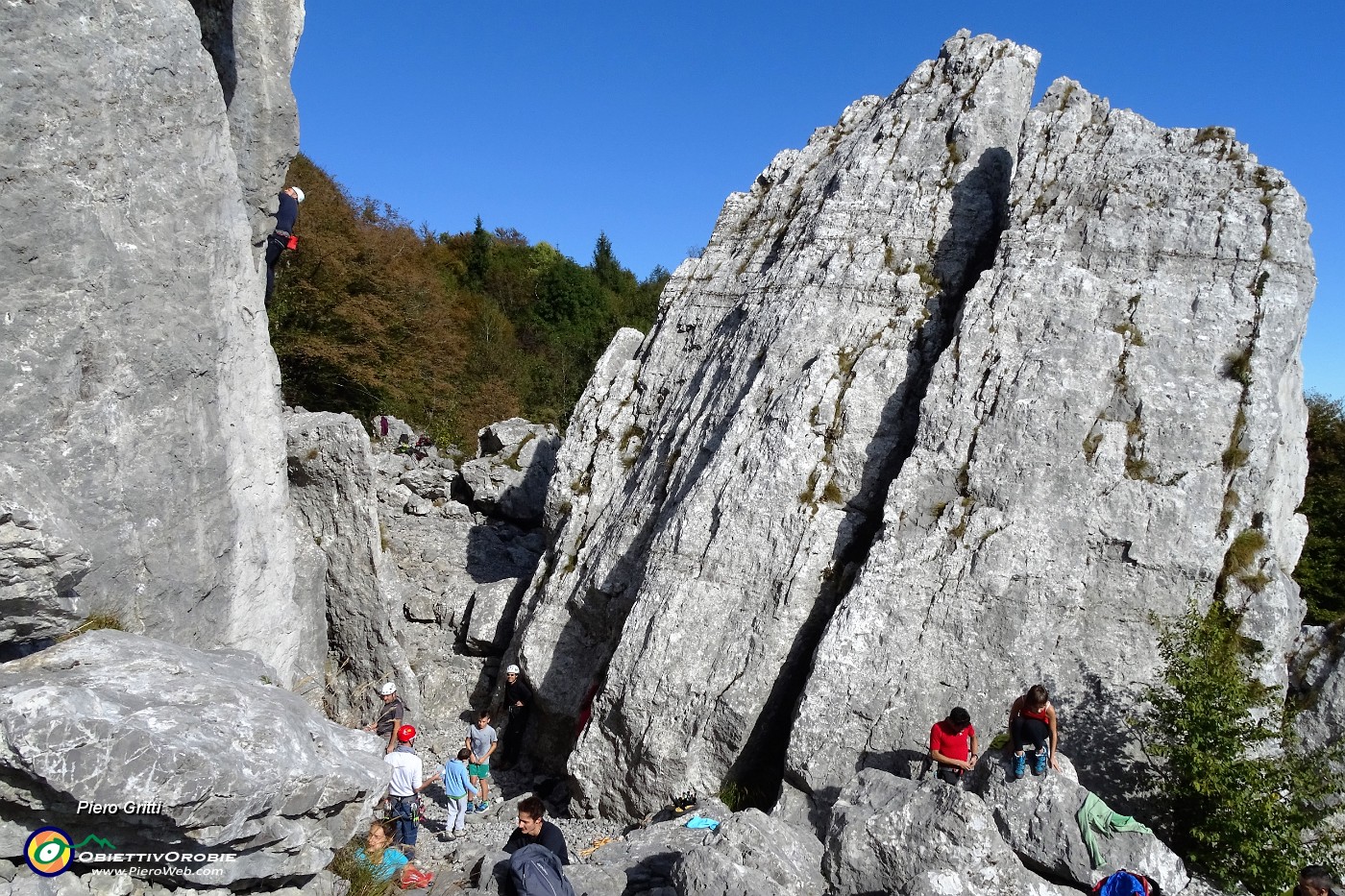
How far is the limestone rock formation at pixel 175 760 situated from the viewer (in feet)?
20.1

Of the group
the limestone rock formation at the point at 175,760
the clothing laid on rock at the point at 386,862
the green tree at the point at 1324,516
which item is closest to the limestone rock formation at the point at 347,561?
the clothing laid on rock at the point at 386,862

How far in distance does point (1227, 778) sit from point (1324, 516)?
21.1 m

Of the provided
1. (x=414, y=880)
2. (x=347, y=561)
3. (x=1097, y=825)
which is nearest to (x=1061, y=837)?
(x=1097, y=825)

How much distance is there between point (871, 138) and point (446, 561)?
13.3 m

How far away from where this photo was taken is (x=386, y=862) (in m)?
8.59

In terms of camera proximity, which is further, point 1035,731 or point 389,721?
point 389,721

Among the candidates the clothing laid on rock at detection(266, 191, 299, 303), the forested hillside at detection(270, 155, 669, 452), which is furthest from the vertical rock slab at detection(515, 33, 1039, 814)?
the forested hillside at detection(270, 155, 669, 452)

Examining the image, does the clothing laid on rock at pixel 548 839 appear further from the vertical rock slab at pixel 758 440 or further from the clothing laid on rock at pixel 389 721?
the clothing laid on rock at pixel 389 721

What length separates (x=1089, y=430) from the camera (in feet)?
36.9

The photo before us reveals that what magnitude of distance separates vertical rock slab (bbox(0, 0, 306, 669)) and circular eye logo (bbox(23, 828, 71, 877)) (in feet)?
8.27

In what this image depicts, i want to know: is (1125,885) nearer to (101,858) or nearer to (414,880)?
(414,880)

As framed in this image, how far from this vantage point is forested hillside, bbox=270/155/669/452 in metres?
27.5

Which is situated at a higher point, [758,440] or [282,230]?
[282,230]

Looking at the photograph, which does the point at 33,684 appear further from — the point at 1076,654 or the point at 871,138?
the point at 871,138
